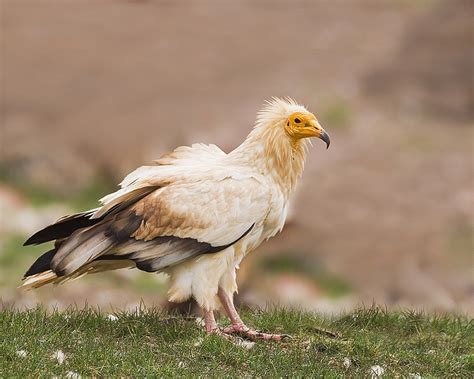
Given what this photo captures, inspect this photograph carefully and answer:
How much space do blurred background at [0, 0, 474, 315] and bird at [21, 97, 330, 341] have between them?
1275cm

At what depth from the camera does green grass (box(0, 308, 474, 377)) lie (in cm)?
920

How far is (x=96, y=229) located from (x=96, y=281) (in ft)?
51.7

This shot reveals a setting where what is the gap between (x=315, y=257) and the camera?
28.6m

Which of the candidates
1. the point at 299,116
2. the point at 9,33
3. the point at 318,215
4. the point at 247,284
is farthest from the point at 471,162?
the point at 299,116

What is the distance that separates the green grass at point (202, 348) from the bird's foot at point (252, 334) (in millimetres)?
91

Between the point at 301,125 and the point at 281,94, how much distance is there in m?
24.0

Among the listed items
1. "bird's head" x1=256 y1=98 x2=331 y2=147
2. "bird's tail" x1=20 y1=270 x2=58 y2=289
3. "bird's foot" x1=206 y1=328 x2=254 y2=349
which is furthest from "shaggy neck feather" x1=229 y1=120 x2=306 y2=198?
"bird's tail" x1=20 y1=270 x2=58 y2=289

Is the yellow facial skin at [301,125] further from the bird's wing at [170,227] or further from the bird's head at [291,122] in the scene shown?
the bird's wing at [170,227]

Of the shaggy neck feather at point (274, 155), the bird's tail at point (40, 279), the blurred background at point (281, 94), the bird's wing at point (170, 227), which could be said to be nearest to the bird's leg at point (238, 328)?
the bird's wing at point (170, 227)

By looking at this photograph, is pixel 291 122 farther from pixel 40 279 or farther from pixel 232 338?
pixel 40 279

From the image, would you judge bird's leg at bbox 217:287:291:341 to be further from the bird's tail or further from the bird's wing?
the bird's tail

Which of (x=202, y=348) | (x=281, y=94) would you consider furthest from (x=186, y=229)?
(x=281, y=94)

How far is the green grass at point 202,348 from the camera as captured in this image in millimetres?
9195

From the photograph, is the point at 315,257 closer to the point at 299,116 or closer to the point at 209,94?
the point at 209,94
